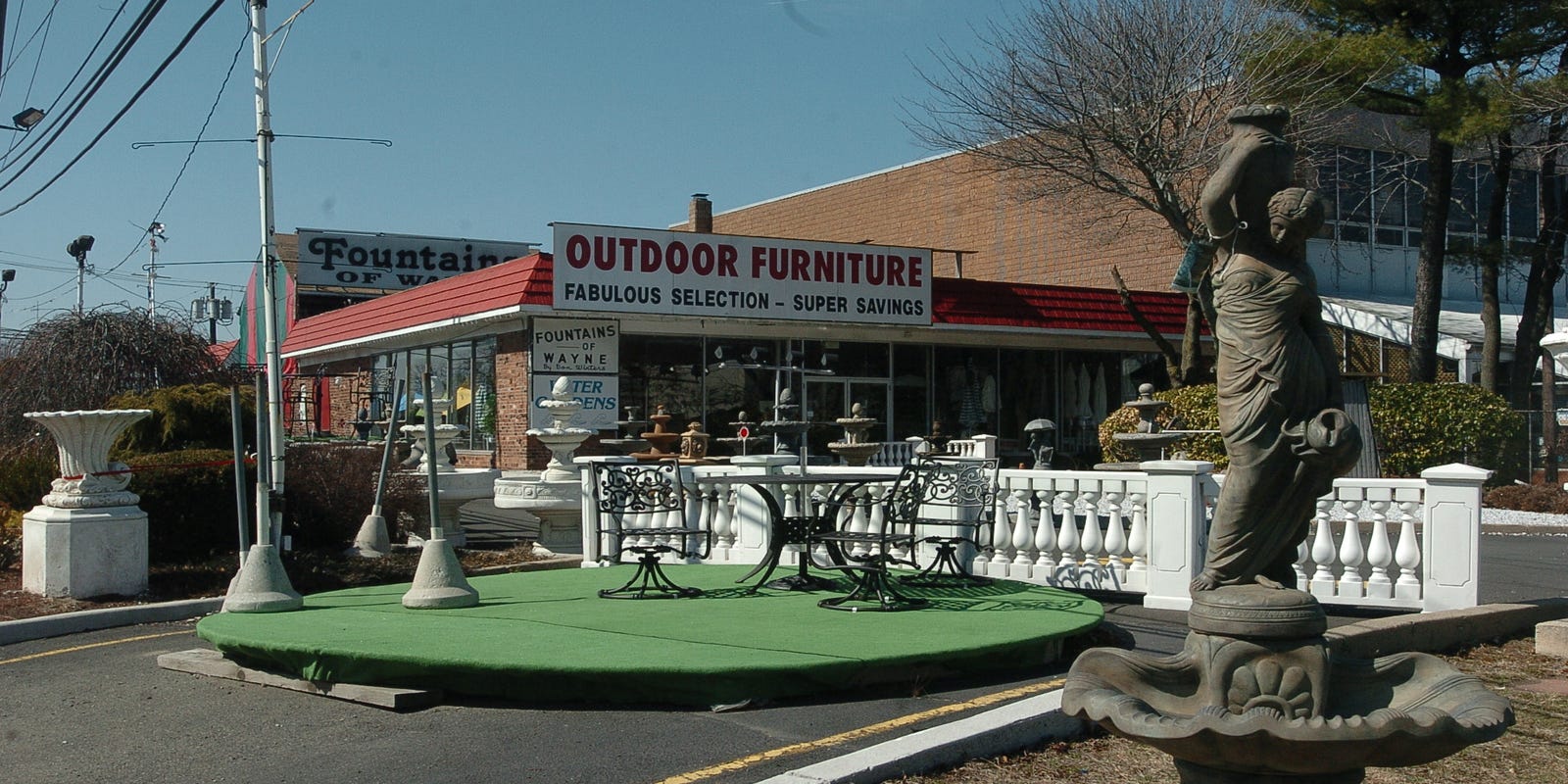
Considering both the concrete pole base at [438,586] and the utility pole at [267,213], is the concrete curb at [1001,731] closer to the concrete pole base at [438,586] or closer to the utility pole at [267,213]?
the concrete pole base at [438,586]

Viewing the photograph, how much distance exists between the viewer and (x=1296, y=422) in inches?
214

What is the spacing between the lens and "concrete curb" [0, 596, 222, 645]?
10156 millimetres

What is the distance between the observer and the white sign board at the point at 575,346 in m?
24.1

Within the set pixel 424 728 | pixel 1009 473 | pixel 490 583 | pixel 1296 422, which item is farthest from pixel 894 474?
pixel 1296 422

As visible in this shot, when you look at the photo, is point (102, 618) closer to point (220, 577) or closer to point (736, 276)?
point (220, 577)

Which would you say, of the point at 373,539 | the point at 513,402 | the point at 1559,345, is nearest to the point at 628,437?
the point at 513,402

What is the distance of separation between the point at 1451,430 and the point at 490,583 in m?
17.2

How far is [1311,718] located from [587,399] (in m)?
20.5

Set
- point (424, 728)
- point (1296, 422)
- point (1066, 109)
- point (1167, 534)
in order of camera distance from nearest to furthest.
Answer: point (1296, 422) → point (424, 728) → point (1167, 534) → point (1066, 109)

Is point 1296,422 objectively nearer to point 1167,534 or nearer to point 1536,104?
point 1167,534

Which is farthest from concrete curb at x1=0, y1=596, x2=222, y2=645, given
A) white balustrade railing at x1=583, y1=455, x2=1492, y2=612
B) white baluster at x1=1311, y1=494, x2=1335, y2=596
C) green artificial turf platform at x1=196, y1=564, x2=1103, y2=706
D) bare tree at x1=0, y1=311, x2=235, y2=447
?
white baluster at x1=1311, y1=494, x2=1335, y2=596

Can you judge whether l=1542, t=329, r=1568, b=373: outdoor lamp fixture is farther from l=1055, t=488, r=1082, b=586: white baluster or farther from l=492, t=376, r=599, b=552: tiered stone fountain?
l=492, t=376, r=599, b=552: tiered stone fountain

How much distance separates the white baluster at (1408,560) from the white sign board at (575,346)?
1666 cm

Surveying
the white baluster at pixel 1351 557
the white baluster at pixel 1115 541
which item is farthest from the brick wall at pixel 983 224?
the white baluster at pixel 1351 557
